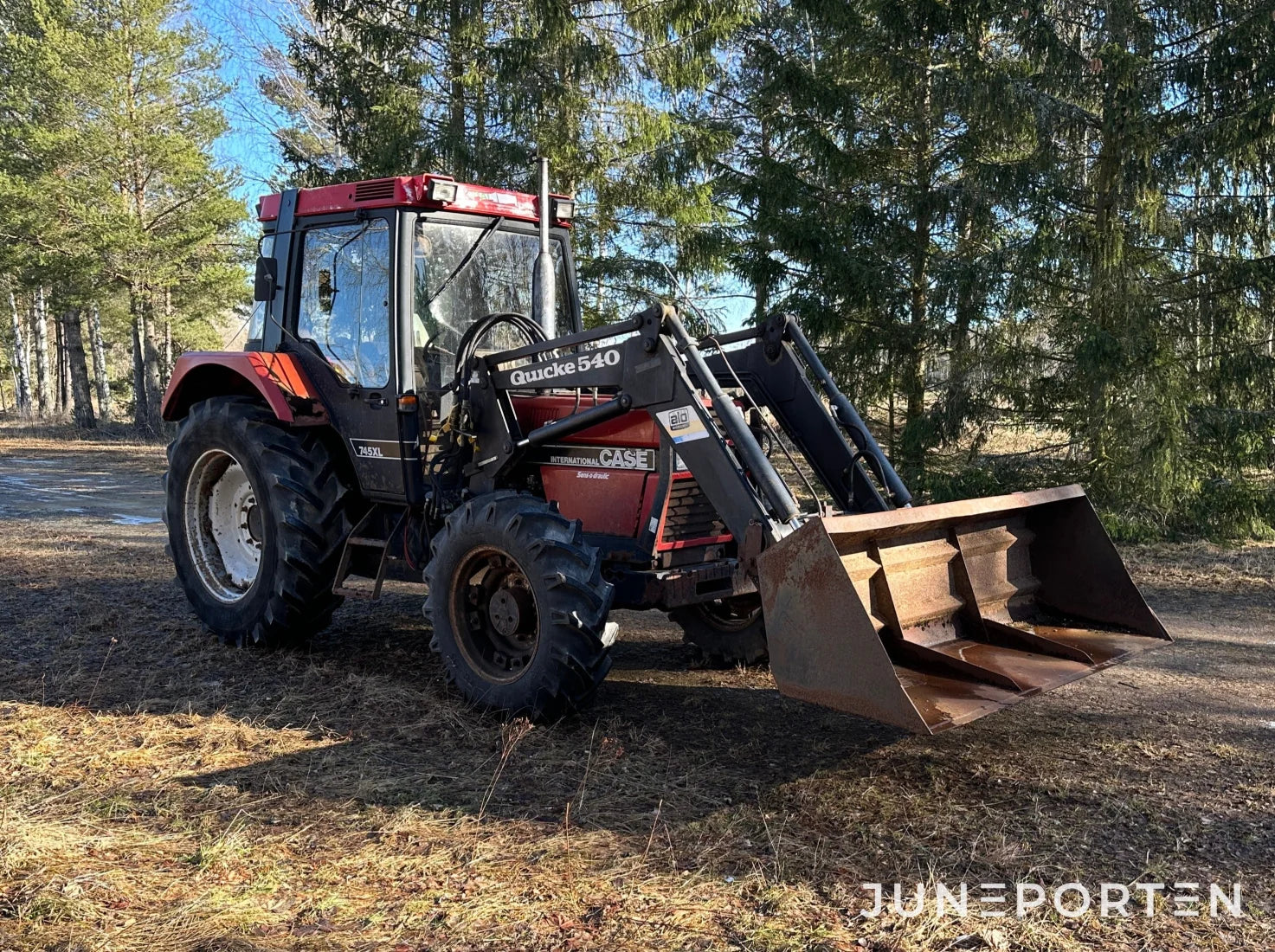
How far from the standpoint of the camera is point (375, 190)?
587 cm

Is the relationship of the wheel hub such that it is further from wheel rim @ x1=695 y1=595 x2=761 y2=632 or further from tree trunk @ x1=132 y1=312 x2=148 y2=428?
tree trunk @ x1=132 y1=312 x2=148 y2=428

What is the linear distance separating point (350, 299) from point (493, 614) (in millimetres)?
2129

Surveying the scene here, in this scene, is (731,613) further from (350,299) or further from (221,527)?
(221,527)

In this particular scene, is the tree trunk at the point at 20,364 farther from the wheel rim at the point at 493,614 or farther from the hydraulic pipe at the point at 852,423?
the hydraulic pipe at the point at 852,423

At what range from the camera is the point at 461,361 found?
19.1ft

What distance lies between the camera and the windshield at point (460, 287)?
5.86 meters

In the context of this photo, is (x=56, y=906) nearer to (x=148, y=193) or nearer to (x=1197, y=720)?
(x=1197, y=720)

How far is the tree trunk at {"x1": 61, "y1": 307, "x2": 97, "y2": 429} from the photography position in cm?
2414

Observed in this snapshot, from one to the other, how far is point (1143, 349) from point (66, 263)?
19.9m

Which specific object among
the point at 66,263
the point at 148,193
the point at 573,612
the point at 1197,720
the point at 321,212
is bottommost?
the point at 1197,720

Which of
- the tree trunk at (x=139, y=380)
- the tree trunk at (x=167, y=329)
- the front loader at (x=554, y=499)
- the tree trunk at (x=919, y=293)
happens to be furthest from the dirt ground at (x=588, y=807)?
the tree trunk at (x=139, y=380)

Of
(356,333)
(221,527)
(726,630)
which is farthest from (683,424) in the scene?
(221,527)

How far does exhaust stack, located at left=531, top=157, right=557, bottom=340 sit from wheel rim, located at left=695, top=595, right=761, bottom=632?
1799 mm

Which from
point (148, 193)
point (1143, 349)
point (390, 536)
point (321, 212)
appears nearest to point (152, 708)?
point (390, 536)
